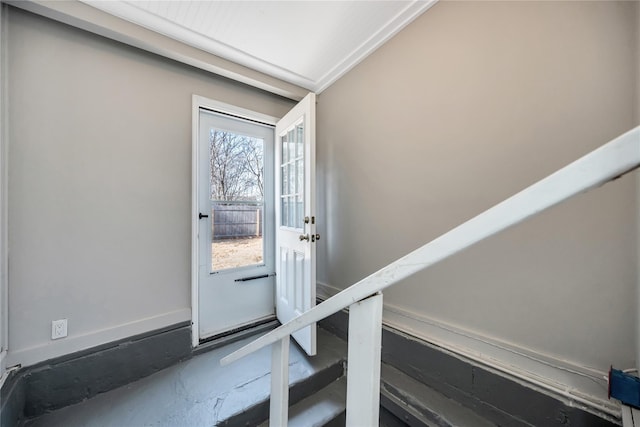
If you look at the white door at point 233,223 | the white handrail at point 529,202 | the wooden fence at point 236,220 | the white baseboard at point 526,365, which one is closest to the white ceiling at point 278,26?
the white door at point 233,223

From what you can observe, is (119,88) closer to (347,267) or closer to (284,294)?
(284,294)

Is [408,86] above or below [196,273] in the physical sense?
above

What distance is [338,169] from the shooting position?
6.89ft

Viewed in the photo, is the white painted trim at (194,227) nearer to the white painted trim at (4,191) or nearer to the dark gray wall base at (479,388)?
the white painted trim at (4,191)

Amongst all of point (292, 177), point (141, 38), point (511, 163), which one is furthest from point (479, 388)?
point (141, 38)

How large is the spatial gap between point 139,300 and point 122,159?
964 mm

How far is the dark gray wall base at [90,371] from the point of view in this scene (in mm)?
1297

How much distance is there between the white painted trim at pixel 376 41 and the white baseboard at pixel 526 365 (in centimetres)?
189

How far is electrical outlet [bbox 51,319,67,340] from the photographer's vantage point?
141 cm

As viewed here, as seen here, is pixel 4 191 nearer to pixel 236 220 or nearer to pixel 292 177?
pixel 236 220

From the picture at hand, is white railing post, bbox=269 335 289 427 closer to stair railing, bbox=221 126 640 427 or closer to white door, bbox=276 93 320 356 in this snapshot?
stair railing, bbox=221 126 640 427

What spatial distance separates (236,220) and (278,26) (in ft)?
4.88

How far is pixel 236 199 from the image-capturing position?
2.15 metres

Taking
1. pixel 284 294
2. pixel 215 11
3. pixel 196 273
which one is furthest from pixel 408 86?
pixel 196 273
